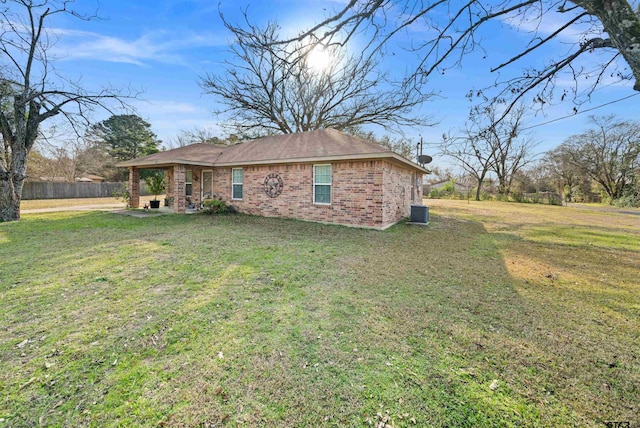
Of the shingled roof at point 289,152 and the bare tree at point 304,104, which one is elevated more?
the bare tree at point 304,104

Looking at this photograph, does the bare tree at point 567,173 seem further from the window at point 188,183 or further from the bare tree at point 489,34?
the window at point 188,183

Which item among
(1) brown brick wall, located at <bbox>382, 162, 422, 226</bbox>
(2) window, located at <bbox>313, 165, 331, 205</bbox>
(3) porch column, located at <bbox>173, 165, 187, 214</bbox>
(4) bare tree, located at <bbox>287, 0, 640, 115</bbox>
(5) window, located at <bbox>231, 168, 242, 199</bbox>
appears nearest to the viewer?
(4) bare tree, located at <bbox>287, 0, 640, 115</bbox>

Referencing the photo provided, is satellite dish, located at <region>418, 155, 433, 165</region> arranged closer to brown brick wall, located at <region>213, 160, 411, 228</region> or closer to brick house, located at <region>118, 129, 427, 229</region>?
brick house, located at <region>118, 129, 427, 229</region>

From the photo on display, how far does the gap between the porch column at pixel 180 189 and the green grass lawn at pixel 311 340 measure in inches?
265

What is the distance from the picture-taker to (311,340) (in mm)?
2732

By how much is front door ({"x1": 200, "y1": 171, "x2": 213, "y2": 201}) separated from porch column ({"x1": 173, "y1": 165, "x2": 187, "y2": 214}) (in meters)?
0.95

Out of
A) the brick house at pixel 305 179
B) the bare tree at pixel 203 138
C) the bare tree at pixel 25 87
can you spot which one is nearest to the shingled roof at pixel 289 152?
the brick house at pixel 305 179

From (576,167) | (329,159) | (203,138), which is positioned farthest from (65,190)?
(576,167)

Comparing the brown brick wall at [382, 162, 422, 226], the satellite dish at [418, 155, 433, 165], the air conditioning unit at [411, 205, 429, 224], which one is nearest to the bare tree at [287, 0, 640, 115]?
the brown brick wall at [382, 162, 422, 226]

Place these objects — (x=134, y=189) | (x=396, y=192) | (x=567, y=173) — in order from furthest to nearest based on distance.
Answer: (x=567, y=173) < (x=134, y=189) < (x=396, y=192)

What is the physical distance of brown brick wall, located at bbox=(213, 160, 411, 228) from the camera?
923cm

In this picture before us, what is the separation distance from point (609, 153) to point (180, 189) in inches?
1679

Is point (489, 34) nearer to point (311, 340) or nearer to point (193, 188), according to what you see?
point (311, 340)

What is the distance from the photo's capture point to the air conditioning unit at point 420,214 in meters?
11.0
